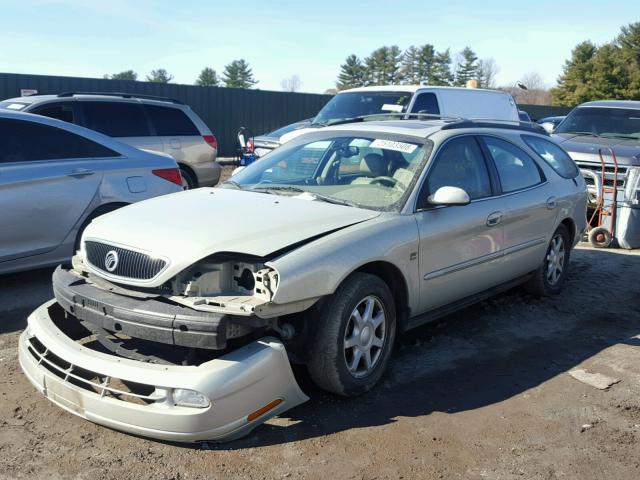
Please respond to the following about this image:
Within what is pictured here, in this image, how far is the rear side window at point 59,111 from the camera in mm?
9027

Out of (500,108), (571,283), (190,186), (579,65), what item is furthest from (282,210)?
(579,65)

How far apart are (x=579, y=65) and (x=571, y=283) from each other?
165 ft

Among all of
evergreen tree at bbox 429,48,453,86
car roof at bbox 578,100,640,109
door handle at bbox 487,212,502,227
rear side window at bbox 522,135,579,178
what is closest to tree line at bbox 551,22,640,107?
evergreen tree at bbox 429,48,453,86

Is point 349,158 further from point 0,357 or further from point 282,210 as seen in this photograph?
point 0,357

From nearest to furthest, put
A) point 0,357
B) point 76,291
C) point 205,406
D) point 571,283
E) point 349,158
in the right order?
1. point 205,406
2. point 76,291
3. point 0,357
4. point 349,158
5. point 571,283

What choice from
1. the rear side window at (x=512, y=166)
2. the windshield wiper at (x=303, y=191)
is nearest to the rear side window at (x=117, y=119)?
the windshield wiper at (x=303, y=191)

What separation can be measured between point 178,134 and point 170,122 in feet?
0.72

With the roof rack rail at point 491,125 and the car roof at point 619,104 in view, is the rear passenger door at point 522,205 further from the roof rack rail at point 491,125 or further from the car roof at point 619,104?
the car roof at point 619,104

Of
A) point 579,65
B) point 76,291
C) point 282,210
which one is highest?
point 579,65

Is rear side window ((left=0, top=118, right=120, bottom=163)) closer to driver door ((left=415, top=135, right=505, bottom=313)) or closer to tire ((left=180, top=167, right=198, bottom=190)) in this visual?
driver door ((left=415, top=135, right=505, bottom=313))

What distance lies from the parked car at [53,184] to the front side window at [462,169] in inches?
126

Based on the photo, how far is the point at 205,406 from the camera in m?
3.27

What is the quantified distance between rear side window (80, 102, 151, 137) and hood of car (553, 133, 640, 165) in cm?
637

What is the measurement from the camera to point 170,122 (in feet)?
34.5
